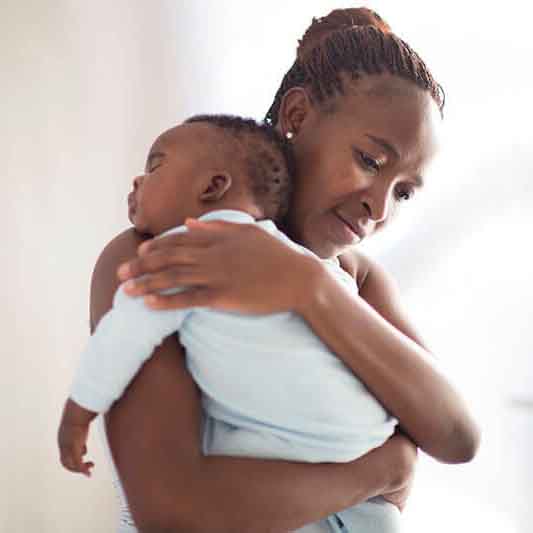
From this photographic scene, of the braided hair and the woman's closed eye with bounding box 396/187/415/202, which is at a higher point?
the braided hair

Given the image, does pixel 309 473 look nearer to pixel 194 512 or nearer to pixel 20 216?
pixel 194 512

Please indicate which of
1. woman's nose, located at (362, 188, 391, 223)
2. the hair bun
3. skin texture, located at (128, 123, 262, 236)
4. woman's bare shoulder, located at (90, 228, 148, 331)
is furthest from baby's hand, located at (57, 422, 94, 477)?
the hair bun

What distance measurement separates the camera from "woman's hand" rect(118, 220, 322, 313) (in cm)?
80

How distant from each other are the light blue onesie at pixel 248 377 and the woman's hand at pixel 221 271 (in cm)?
2

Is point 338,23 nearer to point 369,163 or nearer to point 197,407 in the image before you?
point 369,163

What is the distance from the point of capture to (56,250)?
1.53 m

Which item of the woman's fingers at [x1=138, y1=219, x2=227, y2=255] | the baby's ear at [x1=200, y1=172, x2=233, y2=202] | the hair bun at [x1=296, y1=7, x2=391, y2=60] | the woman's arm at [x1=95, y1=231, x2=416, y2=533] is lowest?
the woman's arm at [x1=95, y1=231, x2=416, y2=533]

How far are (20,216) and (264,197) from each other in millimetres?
652

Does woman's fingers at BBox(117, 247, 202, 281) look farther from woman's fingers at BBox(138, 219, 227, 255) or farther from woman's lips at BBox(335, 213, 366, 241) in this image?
woman's lips at BBox(335, 213, 366, 241)

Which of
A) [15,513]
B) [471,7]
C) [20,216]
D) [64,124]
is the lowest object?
[15,513]

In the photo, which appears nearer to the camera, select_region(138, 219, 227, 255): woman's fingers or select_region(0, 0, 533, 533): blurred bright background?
select_region(138, 219, 227, 255): woman's fingers

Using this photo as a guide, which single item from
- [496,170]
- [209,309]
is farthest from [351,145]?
[496,170]

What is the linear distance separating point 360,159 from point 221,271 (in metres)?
0.35

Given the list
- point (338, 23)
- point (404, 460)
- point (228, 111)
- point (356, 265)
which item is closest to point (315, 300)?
point (404, 460)
